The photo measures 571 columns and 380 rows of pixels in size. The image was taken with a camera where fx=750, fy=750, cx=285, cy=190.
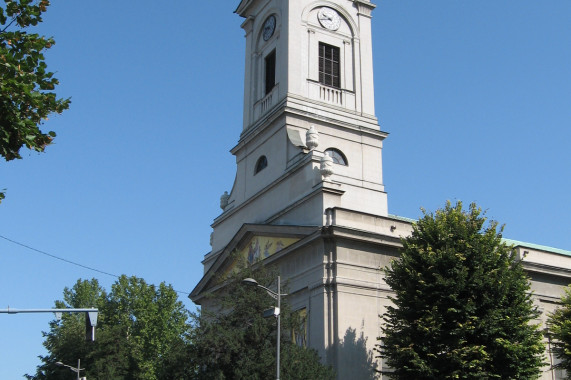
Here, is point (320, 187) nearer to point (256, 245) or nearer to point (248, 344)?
point (256, 245)

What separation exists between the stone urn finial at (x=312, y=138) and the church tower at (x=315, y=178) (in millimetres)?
59

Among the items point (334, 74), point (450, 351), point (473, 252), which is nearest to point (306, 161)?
point (334, 74)

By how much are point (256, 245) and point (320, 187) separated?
5260mm

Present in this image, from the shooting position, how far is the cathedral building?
33.6m

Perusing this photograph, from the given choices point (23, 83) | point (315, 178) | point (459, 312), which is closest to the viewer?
point (23, 83)

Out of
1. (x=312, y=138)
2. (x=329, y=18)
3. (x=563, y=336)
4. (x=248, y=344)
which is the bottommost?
(x=248, y=344)

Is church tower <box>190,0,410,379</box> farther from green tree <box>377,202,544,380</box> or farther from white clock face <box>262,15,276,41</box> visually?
green tree <box>377,202,544,380</box>

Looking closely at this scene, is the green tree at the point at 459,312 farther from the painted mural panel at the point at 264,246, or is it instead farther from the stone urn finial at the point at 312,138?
the stone urn finial at the point at 312,138

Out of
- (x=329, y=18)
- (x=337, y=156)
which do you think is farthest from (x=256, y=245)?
(x=329, y=18)

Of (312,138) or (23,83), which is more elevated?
(312,138)

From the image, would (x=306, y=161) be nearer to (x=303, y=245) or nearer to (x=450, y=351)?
(x=303, y=245)

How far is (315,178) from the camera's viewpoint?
121 feet

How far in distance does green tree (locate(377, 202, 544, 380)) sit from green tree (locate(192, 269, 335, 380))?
3.46 meters

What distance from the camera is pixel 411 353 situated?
27.7 m
